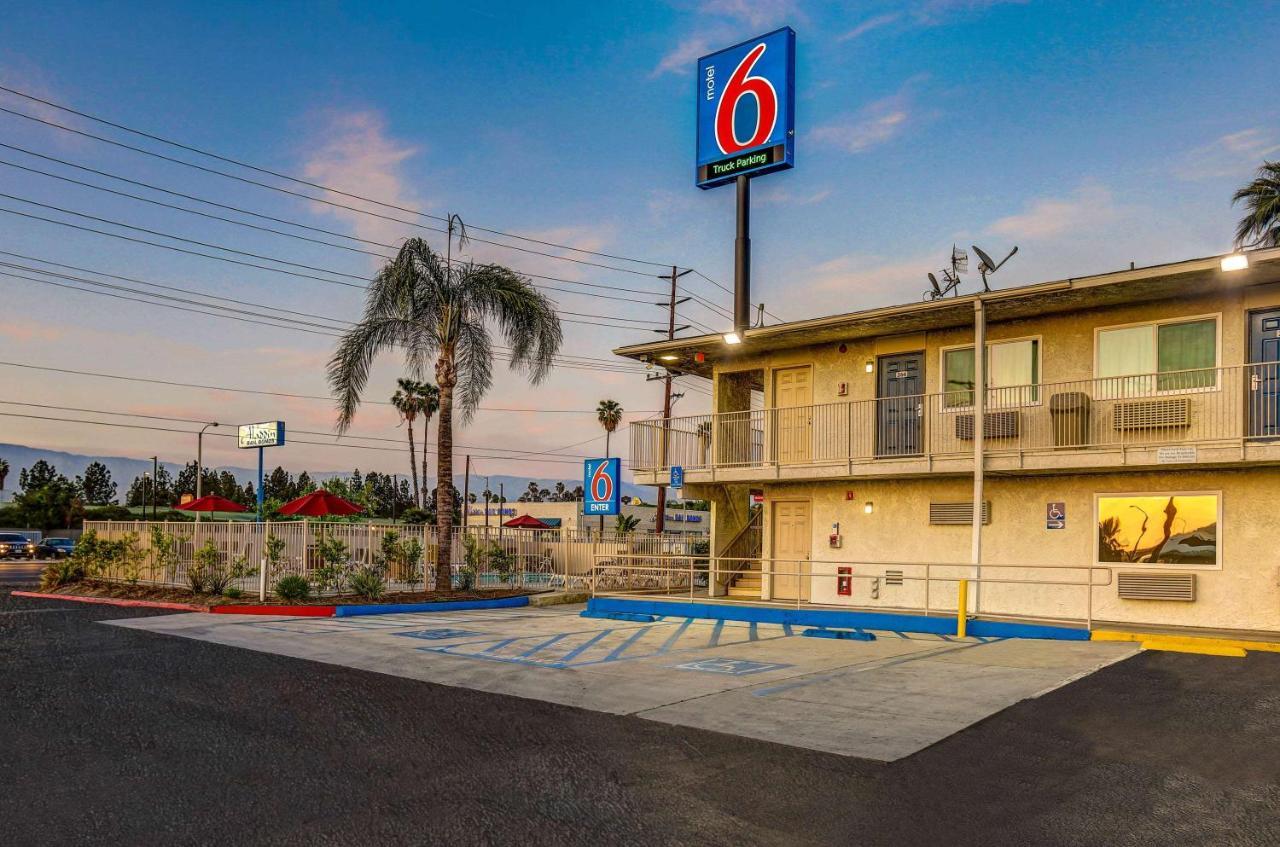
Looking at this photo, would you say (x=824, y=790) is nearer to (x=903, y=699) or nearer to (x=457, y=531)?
(x=903, y=699)

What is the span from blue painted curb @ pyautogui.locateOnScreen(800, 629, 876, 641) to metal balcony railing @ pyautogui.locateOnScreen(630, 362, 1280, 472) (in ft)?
13.6

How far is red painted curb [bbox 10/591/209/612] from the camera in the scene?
808 inches

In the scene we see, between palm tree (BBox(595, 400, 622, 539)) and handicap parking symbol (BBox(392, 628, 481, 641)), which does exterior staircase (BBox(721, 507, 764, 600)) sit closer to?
handicap parking symbol (BBox(392, 628, 481, 641))

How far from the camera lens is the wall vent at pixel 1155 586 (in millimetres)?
16203

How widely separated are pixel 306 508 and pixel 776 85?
56.3 feet

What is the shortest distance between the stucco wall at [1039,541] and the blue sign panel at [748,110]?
924cm

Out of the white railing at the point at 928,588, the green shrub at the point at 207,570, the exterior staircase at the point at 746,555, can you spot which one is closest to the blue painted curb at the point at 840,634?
the white railing at the point at 928,588

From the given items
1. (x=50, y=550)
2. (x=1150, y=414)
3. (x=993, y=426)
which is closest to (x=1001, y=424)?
(x=993, y=426)

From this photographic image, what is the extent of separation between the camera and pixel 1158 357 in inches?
664

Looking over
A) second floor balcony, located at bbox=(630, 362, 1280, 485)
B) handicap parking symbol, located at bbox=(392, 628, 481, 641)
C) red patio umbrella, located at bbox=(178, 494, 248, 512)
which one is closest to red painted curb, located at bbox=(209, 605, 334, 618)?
handicap parking symbol, located at bbox=(392, 628, 481, 641)

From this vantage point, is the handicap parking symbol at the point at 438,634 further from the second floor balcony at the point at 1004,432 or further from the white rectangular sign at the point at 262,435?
the white rectangular sign at the point at 262,435

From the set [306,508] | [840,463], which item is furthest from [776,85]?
[306,508]

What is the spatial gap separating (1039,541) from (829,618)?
4.26m

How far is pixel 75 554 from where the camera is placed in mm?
26375
